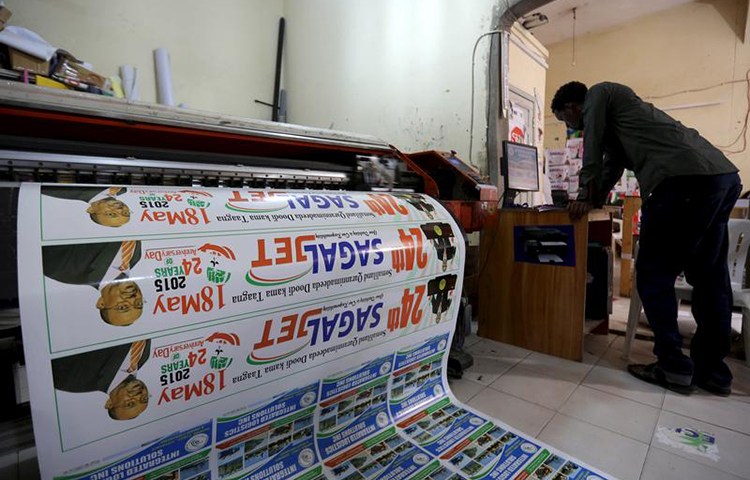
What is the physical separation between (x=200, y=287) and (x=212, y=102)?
3.34 m

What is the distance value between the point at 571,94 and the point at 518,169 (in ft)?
1.78

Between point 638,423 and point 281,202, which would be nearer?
point 281,202

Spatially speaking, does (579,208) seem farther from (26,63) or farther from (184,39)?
(184,39)

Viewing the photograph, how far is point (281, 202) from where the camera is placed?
Result: 3.30ft

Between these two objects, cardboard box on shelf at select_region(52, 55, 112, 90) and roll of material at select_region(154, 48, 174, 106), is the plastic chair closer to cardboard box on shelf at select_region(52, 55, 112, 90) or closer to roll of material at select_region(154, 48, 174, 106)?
cardboard box on shelf at select_region(52, 55, 112, 90)

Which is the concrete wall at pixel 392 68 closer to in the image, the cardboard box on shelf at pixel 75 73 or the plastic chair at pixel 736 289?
the plastic chair at pixel 736 289

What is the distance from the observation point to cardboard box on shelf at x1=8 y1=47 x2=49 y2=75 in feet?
6.98

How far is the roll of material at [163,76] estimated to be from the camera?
3.11m

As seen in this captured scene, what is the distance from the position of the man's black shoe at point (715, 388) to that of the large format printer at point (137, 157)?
Result: 1051mm

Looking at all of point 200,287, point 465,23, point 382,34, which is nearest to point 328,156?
point 200,287

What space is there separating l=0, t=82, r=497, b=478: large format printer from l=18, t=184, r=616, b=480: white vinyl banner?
0.43 feet

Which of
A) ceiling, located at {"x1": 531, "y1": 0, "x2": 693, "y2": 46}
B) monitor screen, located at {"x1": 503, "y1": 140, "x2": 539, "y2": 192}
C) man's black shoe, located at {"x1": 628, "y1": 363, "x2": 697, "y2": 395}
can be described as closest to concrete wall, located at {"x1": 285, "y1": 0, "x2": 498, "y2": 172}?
monitor screen, located at {"x1": 503, "y1": 140, "x2": 539, "y2": 192}

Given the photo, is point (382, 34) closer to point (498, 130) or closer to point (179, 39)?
point (498, 130)

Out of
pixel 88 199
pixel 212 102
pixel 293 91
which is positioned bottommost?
pixel 88 199
